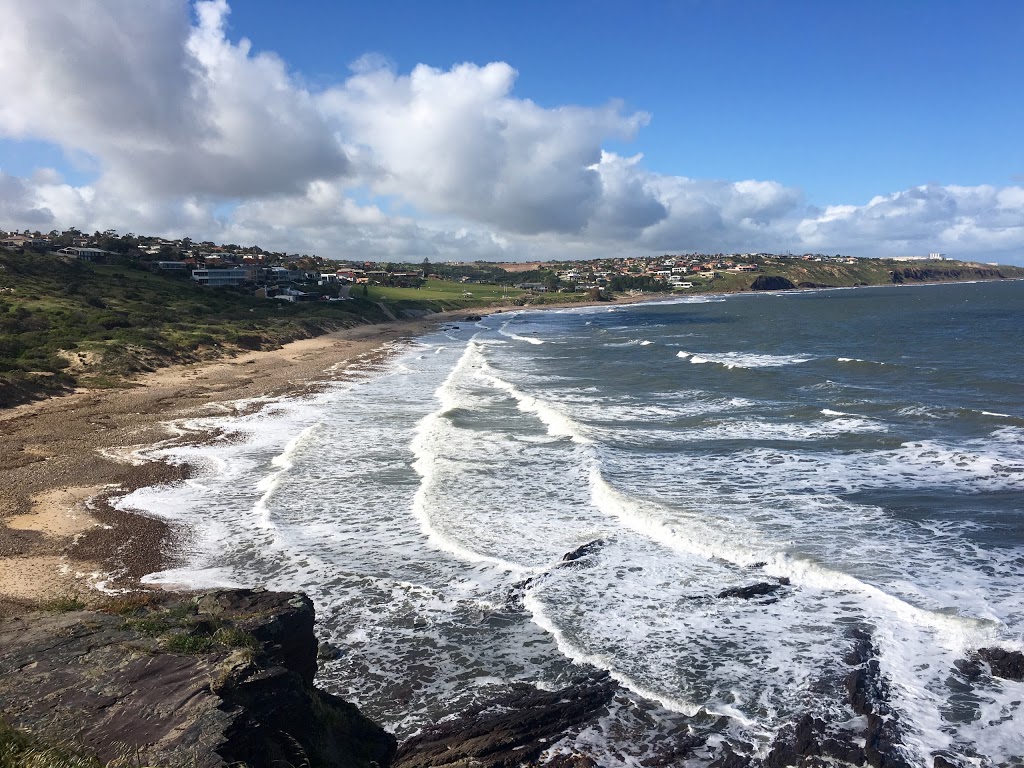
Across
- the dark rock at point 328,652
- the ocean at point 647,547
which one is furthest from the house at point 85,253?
the dark rock at point 328,652

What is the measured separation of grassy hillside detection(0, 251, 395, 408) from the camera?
3500 cm

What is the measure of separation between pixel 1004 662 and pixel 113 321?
51690 millimetres

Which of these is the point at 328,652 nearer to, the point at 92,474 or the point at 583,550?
the point at 583,550

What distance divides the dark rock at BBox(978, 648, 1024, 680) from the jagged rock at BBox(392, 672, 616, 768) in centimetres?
574

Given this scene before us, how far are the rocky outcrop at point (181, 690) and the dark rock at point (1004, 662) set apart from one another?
8903 millimetres

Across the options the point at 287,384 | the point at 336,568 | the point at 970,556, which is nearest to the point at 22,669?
the point at 336,568

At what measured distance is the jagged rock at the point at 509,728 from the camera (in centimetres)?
832

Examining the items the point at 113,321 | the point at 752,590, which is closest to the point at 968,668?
the point at 752,590

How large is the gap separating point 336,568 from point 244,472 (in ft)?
27.6

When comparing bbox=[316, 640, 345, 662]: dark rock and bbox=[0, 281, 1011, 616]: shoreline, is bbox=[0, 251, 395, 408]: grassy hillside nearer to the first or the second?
bbox=[0, 281, 1011, 616]: shoreline

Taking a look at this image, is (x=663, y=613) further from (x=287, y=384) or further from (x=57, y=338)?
(x=57, y=338)

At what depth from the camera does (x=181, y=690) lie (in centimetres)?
642

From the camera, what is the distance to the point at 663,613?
39.7 ft

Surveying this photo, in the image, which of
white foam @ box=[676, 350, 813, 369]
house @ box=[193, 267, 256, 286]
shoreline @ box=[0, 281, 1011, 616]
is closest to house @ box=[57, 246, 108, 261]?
house @ box=[193, 267, 256, 286]
